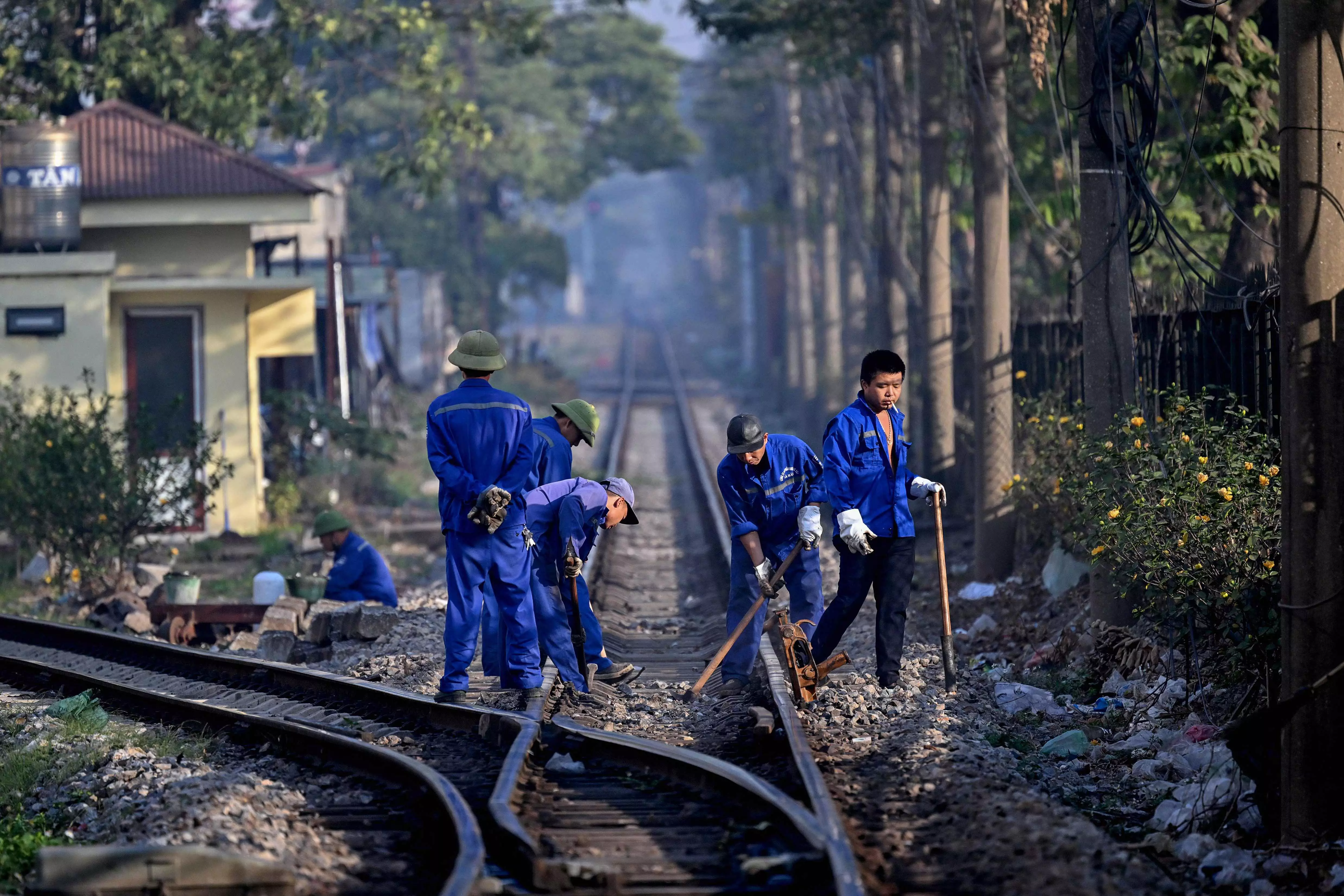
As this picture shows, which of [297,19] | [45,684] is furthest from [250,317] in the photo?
[45,684]

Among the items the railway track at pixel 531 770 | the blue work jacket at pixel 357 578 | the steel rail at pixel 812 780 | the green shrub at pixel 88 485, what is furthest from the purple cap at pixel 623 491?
the green shrub at pixel 88 485

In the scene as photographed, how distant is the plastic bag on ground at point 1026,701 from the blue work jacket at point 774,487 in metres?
1.51

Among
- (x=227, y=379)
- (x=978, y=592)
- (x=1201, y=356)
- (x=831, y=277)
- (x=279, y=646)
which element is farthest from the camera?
(x=831, y=277)

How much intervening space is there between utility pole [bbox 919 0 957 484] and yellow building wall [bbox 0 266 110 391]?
8986 mm

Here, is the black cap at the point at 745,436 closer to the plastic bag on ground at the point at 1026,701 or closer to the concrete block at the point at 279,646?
the plastic bag on ground at the point at 1026,701

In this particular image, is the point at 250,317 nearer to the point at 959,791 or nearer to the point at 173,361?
the point at 173,361

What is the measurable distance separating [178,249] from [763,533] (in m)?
12.5

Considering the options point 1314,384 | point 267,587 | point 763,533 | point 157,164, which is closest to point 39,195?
point 157,164

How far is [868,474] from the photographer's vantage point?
8.51m

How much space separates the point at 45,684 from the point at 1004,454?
7713 millimetres

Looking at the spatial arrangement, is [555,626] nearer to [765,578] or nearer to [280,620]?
[765,578]

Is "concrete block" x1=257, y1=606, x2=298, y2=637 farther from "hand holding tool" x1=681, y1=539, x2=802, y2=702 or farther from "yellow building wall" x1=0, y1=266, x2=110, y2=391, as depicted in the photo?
"yellow building wall" x1=0, y1=266, x2=110, y2=391

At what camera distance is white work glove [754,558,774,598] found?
8.66 m

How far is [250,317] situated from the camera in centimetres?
1892
